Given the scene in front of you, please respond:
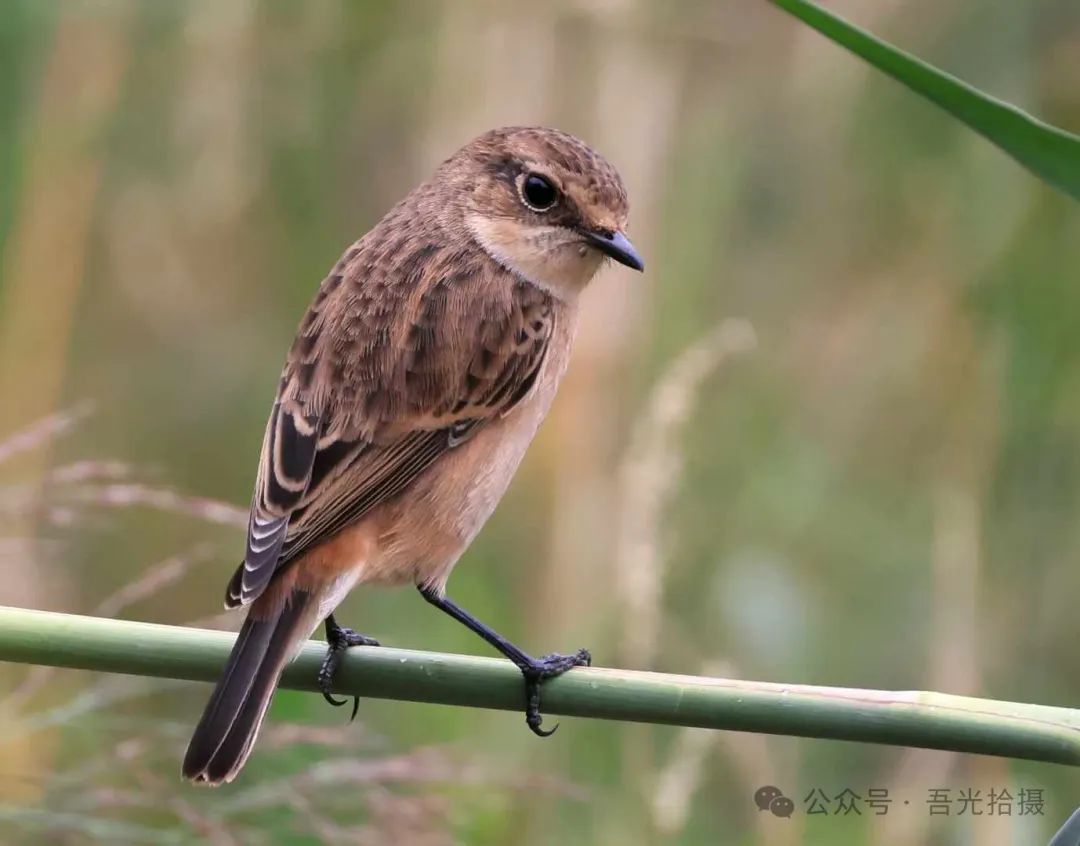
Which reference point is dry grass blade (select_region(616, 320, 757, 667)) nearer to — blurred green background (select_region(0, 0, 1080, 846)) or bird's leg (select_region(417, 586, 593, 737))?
blurred green background (select_region(0, 0, 1080, 846))

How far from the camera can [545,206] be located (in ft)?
10.8

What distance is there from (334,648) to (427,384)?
0.66 meters

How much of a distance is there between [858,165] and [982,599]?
1.36m

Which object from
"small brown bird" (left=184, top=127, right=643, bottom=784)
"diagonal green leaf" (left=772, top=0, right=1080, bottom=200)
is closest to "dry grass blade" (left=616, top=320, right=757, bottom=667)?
"small brown bird" (left=184, top=127, right=643, bottom=784)

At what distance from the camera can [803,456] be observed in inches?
169

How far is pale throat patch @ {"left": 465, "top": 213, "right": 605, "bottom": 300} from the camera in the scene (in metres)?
3.25

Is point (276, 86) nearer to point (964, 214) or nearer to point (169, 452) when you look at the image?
point (169, 452)

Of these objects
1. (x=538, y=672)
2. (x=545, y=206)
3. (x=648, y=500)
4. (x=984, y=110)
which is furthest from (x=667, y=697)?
(x=545, y=206)

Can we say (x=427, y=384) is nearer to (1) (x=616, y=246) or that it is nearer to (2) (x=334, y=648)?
(1) (x=616, y=246)

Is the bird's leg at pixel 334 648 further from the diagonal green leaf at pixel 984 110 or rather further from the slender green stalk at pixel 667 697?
the diagonal green leaf at pixel 984 110

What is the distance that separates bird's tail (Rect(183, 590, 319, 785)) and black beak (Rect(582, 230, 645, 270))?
1.09 m

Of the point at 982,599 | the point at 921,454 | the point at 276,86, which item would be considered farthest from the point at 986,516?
the point at 276,86

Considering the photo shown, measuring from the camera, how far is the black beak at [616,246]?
3061 millimetres

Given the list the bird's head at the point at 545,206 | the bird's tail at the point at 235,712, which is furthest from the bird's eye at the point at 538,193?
the bird's tail at the point at 235,712
